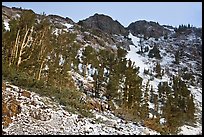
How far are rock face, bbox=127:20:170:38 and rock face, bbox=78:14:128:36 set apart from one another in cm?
858

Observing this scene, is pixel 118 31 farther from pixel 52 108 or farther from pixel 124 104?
pixel 52 108

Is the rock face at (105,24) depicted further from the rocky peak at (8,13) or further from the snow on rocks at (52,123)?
the snow on rocks at (52,123)

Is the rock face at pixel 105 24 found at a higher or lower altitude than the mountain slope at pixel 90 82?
higher

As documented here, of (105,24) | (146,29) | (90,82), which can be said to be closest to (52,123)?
(90,82)

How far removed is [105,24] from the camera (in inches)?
4353

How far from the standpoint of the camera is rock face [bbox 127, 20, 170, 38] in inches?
4608

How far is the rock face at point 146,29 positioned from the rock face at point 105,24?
8.58m

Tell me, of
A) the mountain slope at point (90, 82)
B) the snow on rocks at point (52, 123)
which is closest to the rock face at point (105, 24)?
the mountain slope at point (90, 82)

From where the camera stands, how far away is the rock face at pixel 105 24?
106562 millimetres

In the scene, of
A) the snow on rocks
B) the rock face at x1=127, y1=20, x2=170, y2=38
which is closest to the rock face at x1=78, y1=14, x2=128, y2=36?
the rock face at x1=127, y1=20, x2=170, y2=38

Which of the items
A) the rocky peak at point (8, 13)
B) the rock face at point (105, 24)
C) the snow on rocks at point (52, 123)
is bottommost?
the snow on rocks at point (52, 123)

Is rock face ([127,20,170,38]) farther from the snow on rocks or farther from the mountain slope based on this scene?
the snow on rocks

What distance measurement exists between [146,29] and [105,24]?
2165 cm

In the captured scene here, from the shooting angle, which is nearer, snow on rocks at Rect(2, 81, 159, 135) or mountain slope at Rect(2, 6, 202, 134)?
snow on rocks at Rect(2, 81, 159, 135)
